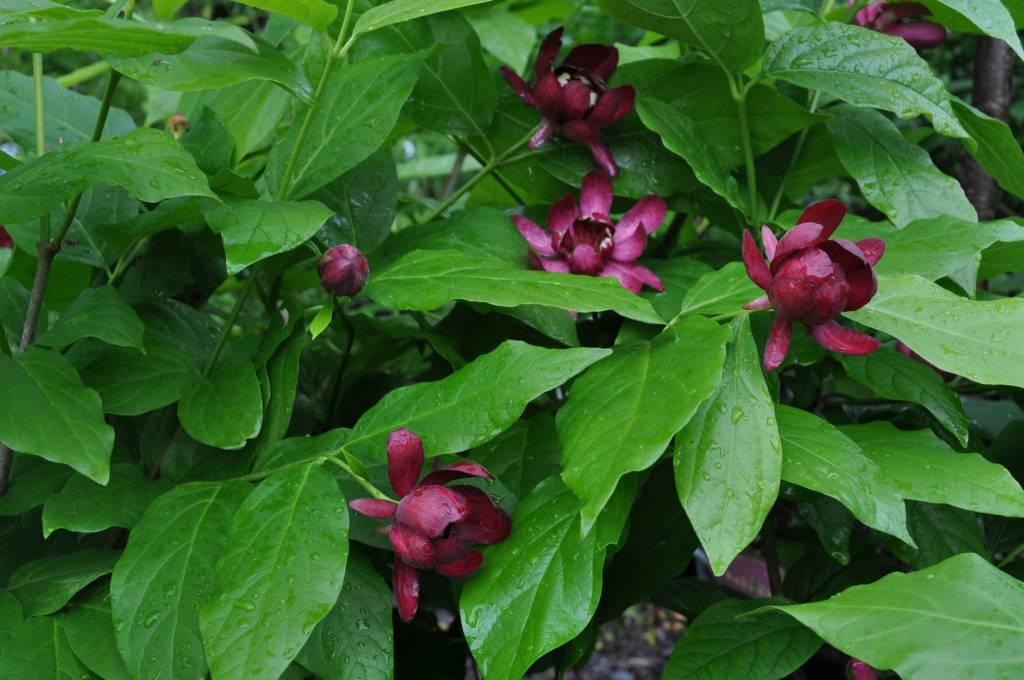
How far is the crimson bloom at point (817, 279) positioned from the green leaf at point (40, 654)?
0.51 meters

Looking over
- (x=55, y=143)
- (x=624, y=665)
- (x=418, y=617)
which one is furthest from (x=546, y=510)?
(x=624, y=665)

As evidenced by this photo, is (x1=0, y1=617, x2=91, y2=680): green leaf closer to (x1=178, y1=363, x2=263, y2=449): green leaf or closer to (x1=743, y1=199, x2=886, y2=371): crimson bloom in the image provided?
(x1=178, y1=363, x2=263, y2=449): green leaf

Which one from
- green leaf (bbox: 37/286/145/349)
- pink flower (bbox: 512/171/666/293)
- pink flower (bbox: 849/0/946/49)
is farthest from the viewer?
pink flower (bbox: 849/0/946/49)

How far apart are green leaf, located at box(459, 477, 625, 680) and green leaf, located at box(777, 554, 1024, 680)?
13 centimetres

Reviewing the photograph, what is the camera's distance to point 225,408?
2.41 feet

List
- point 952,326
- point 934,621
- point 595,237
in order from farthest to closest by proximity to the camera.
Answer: point 595,237, point 952,326, point 934,621

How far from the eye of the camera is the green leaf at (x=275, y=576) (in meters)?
0.53

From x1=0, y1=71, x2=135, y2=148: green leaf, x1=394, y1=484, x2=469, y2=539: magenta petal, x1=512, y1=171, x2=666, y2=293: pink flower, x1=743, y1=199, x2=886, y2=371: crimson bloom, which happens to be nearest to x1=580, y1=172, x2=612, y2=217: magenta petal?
x1=512, y1=171, x2=666, y2=293: pink flower

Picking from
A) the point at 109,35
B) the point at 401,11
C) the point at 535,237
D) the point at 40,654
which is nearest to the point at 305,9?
the point at 401,11

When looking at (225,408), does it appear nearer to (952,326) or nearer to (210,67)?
(210,67)

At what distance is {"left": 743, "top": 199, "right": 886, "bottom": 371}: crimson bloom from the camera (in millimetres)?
602

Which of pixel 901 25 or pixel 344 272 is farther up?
pixel 901 25

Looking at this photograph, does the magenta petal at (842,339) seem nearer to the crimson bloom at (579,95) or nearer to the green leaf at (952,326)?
the green leaf at (952,326)

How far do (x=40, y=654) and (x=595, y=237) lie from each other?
532mm
